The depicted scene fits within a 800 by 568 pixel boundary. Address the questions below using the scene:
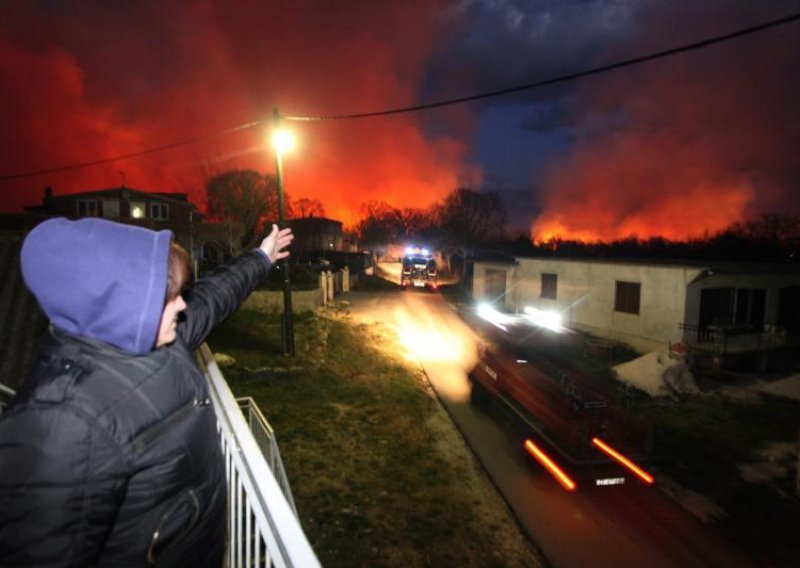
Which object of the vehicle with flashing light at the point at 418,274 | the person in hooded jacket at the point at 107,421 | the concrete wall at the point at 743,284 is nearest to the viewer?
the person in hooded jacket at the point at 107,421

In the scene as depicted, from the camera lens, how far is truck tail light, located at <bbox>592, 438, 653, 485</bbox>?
6035 millimetres

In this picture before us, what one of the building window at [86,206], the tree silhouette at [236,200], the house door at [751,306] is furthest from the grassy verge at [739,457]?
the building window at [86,206]

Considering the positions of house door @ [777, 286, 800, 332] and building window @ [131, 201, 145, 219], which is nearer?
house door @ [777, 286, 800, 332]

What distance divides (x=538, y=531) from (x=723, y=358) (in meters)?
11.8

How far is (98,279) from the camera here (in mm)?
1242

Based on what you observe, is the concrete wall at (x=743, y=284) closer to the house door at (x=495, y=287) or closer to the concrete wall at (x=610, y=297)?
the concrete wall at (x=610, y=297)

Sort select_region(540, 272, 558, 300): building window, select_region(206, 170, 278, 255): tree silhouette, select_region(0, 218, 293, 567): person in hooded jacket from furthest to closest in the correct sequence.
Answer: select_region(206, 170, 278, 255): tree silhouette → select_region(540, 272, 558, 300): building window → select_region(0, 218, 293, 567): person in hooded jacket

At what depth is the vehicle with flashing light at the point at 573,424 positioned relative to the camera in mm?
6211

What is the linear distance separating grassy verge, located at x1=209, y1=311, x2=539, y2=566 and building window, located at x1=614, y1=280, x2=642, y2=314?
968 centimetres

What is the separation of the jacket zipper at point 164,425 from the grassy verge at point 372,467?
4843 millimetres

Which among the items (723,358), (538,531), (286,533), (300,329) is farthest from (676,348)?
(286,533)

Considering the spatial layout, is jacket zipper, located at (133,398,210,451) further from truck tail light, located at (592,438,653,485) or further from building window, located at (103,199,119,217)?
building window, located at (103,199,119,217)

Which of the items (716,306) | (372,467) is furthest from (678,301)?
(372,467)

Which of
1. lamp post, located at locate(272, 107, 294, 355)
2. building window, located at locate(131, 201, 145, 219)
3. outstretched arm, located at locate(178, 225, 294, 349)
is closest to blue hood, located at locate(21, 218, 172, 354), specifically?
outstretched arm, located at locate(178, 225, 294, 349)
